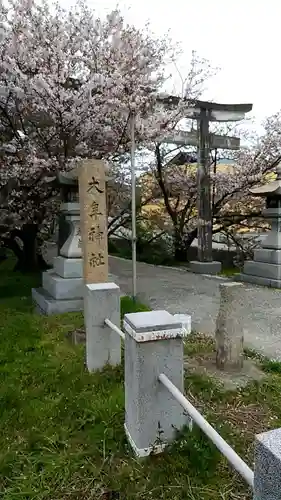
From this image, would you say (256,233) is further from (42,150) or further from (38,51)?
(38,51)

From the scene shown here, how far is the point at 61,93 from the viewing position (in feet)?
21.3

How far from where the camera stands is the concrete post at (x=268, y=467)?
1.25 meters

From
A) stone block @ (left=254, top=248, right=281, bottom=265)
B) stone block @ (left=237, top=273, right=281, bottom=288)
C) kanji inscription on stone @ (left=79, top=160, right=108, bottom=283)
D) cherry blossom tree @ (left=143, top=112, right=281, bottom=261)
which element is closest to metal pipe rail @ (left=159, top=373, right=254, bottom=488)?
kanji inscription on stone @ (left=79, top=160, right=108, bottom=283)

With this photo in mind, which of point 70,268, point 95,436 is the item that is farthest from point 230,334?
point 70,268

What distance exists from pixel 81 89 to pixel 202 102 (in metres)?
4.13

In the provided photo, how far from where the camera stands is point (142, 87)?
7570mm

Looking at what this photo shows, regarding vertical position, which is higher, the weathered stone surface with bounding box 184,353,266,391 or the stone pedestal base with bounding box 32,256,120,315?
the stone pedestal base with bounding box 32,256,120,315

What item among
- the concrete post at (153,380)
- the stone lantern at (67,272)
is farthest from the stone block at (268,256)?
the concrete post at (153,380)

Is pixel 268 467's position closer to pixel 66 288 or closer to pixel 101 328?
pixel 101 328

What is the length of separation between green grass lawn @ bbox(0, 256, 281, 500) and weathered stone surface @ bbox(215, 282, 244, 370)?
326 millimetres

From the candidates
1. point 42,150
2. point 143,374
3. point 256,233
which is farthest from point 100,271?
point 256,233

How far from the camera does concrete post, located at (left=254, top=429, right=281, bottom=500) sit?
4.09 feet

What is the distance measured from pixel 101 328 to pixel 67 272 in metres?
2.48

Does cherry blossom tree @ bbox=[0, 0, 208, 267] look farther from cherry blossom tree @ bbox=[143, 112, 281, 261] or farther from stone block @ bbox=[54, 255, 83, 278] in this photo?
cherry blossom tree @ bbox=[143, 112, 281, 261]
